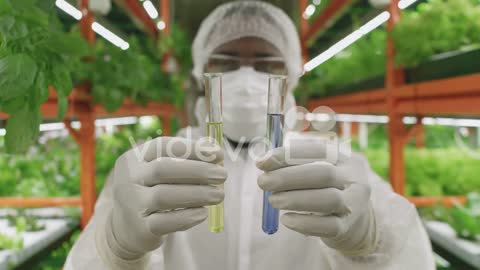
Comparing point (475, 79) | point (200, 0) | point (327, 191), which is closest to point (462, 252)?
point (475, 79)

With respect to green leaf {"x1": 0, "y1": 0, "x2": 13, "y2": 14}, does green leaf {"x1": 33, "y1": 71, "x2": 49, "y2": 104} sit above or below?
below

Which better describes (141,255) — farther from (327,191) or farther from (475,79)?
(475,79)

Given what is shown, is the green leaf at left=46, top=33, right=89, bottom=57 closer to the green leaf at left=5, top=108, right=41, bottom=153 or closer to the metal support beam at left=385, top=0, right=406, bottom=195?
the green leaf at left=5, top=108, right=41, bottom=153

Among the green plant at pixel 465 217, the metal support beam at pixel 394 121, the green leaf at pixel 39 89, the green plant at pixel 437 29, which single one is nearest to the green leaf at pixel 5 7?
the green leaf at pixel 39 89

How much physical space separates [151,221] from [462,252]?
1.70m

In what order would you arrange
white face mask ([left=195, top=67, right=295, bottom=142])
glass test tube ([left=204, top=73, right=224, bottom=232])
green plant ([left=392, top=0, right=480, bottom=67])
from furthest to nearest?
green plant ([left=392, top=0, right=480, bottom=67])
white face mask ([left=195, top=67, right=295, bottom=142])
glass test tube ([left=204, top=73, right=224, bottom=232])

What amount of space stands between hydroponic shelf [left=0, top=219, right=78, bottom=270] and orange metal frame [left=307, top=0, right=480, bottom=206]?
1.77 meters

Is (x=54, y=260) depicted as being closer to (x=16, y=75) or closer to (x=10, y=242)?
(x=10, y=242)

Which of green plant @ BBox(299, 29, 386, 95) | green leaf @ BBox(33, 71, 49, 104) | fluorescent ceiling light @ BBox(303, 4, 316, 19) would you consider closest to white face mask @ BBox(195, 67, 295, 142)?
green leaf @ BBox(33, 71, 49, 104)

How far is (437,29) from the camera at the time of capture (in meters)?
1.76

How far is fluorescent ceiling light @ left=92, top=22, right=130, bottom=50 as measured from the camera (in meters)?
1.62

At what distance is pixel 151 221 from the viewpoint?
2.35ft

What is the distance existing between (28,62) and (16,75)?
33 mm

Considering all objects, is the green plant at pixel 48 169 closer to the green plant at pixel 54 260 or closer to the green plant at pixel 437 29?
the green plant at pixel 54 260
